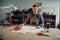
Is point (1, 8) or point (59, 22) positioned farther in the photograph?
point (1, 8)

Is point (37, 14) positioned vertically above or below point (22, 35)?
above

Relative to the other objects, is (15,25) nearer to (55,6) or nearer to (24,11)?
(24,11)

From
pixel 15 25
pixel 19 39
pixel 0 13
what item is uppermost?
pixel 0 13

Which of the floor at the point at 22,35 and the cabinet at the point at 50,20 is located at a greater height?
the cabinet at the point at 50,20

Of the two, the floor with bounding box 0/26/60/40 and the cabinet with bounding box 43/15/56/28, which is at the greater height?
the cabinet with bounding box 43/15/56/28

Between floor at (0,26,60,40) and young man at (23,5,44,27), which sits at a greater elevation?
young man at (23,5,44,27)

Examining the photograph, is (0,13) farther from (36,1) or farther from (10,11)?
(36,1)

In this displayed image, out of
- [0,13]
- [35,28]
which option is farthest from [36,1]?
[0,13]

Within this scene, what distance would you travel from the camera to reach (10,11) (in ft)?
2.97

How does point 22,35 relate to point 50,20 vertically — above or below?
below

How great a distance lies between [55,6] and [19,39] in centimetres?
39

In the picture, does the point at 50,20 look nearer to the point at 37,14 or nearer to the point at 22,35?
the point at 37,14

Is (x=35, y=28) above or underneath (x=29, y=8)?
underneath

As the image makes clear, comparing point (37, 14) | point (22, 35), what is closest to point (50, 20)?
point (37, 14)
